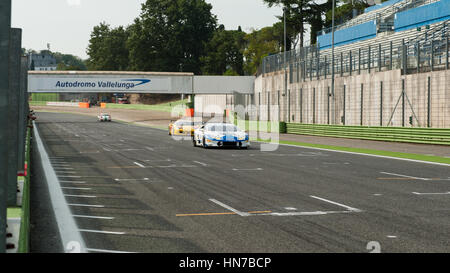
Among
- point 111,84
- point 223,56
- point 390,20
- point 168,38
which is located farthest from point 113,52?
point 390,20

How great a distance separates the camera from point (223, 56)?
123875 millimetres

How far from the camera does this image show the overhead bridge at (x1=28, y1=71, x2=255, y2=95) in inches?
2707

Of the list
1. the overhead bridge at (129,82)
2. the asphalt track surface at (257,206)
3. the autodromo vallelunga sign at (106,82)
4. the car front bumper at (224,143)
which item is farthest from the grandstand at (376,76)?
the asphalt track surface at (257,206)

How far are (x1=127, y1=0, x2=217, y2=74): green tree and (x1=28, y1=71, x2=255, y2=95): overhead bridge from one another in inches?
2451

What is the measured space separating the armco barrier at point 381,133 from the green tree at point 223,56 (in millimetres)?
79819

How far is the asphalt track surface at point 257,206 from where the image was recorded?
24.6 feet

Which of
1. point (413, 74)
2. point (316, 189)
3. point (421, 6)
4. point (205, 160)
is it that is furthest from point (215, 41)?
point (316, 189)

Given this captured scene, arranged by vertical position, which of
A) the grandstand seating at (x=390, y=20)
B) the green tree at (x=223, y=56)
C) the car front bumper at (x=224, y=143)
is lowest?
the car front bumper at (x=224, y=143)

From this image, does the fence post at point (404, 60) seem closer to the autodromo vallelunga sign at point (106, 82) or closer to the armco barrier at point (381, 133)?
the armco barrier at point (381, 133)

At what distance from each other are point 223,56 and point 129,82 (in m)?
56.3

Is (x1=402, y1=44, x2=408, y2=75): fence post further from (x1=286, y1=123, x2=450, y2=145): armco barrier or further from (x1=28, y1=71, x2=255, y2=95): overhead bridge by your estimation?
(x1=28, y1=71, x2=255, y2=95): overhead bridge

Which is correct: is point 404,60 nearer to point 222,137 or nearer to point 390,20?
point 222,137
